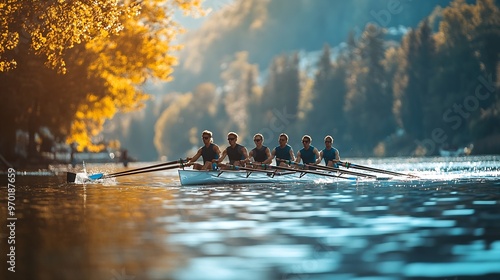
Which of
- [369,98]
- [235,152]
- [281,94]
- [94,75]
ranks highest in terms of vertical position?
[281,94]

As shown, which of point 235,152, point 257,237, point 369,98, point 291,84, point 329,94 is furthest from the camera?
point 291,84

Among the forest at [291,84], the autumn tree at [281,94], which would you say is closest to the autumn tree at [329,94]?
the forest at [291,84]

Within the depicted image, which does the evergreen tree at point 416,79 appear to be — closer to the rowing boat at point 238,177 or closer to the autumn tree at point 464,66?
the autumn tree at point 464,66

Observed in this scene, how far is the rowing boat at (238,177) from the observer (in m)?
33.5

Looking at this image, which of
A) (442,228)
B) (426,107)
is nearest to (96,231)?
(442,228)

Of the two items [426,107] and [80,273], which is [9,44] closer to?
[80,273]

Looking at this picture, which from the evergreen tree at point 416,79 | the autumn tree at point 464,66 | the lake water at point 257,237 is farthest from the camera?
the evergreen tree at point 416,79

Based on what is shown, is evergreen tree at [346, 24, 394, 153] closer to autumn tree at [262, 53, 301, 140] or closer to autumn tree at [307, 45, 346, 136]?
autumn tree at [307, 45, 346, 136]

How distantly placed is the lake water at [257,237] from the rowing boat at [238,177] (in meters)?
6.37

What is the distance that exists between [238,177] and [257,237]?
1918 centimetres

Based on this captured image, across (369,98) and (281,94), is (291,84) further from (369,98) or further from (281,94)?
(369,98)

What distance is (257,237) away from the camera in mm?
15141

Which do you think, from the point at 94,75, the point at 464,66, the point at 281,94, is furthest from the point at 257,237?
the point at 281,94

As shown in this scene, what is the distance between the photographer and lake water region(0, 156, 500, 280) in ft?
37.8
